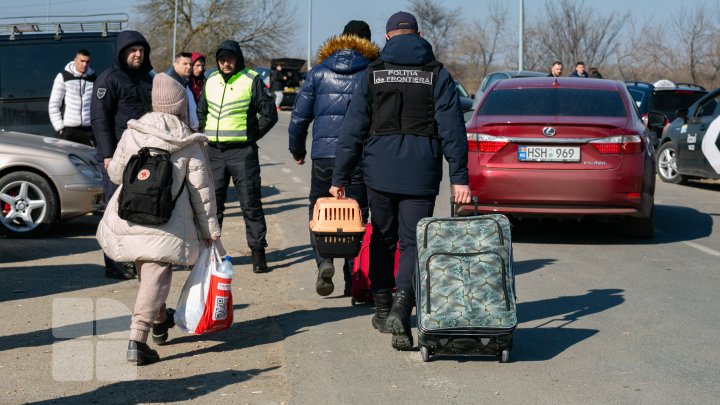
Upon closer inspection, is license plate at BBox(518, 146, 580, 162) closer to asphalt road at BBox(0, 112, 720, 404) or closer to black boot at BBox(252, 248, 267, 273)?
asphalt road at BBox(0, 112, 720, 404)

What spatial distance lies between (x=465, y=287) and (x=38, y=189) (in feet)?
22.2

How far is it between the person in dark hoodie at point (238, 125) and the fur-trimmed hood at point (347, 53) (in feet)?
4.77

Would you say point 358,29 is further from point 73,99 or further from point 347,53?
point 73,99

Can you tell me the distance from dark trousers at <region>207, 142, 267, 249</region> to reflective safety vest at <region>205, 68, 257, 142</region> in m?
0.11

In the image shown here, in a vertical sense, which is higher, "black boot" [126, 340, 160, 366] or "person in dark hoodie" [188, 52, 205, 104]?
"person in dark hoodie" [188, 52, 205, 104]

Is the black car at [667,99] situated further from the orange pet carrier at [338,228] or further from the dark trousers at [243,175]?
the orange pet carrier at [338,228]

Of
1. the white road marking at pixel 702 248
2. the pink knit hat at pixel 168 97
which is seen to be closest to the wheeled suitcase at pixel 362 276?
the pink knit hat at pixel 168 97

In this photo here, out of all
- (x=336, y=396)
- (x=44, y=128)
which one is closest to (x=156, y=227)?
(x=336, y=396)

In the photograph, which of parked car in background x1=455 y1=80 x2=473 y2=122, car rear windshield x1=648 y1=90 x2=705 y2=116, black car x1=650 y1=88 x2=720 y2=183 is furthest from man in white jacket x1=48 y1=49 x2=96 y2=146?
car rear windshield x1=648 y1=90 x2=705 y2=116

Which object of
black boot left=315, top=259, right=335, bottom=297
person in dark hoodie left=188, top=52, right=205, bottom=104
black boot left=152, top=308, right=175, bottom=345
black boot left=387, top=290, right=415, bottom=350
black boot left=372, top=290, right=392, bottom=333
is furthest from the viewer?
person in dark hoodie left=188, top=52, right=205, bottom=104

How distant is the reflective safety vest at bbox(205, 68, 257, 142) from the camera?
9938mm

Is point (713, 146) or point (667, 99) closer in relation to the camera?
point (713, 146)

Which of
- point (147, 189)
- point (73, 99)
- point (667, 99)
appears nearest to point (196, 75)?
point (73, 99)

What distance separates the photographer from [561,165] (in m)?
11.1
